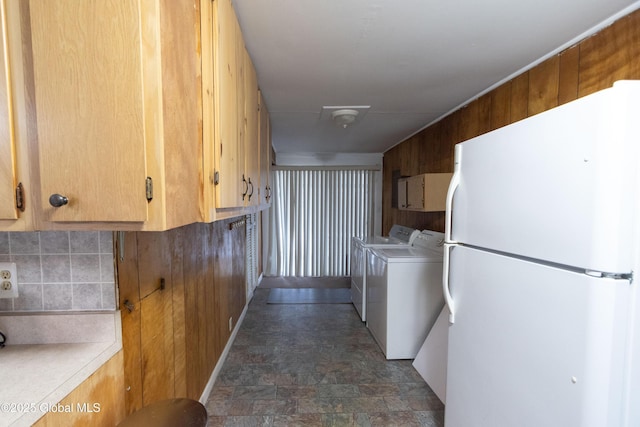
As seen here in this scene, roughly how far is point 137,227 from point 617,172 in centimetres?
130

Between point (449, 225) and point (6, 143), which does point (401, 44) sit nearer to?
point (449, 225)

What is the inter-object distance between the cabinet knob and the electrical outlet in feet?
1.89

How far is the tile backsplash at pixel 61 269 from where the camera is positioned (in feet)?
3.27

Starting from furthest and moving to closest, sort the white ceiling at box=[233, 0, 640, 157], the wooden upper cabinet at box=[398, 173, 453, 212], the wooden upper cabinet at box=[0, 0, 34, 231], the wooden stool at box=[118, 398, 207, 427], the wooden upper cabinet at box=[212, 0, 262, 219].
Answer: the wooden upper cabinet at box=[398, 173, 453, 212] → the white ceiling at box=[233, 0, 640, 157] → the wooden upper cabinet at box=[212, 0, 262, 219] → the wooden stool at box=[118, 398, 207, 427] → the wooden upper cabinet at box=[0, 0, 34, 231]

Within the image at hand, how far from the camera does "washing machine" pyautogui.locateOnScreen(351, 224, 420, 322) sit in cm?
320

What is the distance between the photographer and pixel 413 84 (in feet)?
6.80

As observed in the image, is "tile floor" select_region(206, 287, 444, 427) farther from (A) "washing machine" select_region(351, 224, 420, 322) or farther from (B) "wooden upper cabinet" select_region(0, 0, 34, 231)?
(B) "wooden upper cabinet" select_region(0, 0, 34, 231)

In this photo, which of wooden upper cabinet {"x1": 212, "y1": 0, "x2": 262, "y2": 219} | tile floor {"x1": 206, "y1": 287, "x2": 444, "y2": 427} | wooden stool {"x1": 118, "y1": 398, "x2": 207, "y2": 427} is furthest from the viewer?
tile floor {"x1": 206, "y1": 287, "x2": 444, "y2": 427}

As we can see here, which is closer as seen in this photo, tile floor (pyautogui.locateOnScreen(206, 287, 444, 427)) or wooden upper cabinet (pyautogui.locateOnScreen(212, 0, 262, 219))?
wooden upper cabinet (pyautogui.locateOnScreen(212, 0, 262, 219))

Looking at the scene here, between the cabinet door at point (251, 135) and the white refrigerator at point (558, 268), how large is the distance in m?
1.22

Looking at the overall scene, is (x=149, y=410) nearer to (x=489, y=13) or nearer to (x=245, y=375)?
(x=245, y=375)

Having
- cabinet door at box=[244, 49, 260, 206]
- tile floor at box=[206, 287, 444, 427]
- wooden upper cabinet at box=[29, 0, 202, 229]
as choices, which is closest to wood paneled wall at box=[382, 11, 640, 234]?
tile floor at box=[206, 287, 444, 427]

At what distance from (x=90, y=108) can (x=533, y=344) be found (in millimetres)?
1522

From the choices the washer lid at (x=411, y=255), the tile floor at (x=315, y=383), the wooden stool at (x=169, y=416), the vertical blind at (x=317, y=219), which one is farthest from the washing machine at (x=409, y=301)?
the vertical blind at (x=317, y=219)
